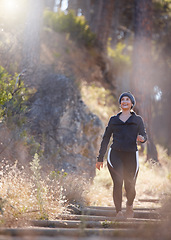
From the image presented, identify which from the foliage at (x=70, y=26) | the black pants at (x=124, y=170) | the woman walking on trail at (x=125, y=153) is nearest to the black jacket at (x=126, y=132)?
the woman walking on trail at (x=125, y=153)

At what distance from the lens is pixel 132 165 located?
16.0 feet

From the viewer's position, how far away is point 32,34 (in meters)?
10.7

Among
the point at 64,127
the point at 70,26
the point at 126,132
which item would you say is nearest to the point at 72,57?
the point at 70,26

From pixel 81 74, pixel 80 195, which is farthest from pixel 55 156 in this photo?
pixel 81 74

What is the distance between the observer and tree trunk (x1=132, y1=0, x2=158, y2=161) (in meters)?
12.0

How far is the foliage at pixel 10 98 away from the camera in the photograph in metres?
7.01

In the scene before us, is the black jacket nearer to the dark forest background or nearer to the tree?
the dark forest background

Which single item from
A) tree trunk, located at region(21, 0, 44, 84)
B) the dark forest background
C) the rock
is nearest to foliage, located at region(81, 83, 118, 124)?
the dark forest background

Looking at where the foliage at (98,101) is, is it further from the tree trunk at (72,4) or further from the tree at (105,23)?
the tree trunk at (72,4)

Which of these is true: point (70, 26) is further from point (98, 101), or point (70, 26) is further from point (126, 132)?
point (126, 132)

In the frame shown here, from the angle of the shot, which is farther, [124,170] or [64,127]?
[64,127]

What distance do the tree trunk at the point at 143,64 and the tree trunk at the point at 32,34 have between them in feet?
12.6

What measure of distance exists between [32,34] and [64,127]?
3.71 meters

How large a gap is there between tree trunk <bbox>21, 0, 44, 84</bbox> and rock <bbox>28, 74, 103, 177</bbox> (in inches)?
41.3
